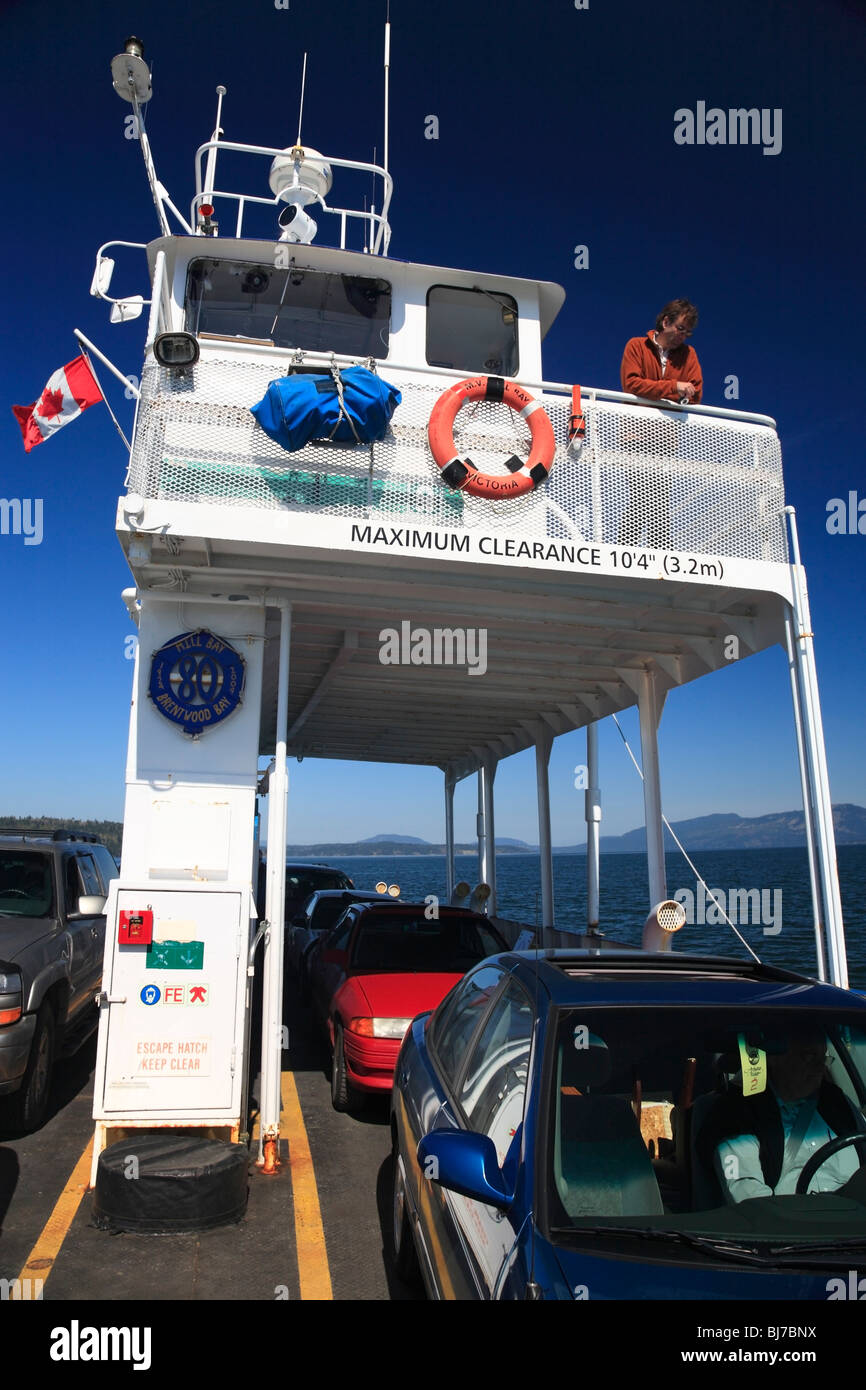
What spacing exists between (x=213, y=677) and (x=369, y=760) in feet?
29.7

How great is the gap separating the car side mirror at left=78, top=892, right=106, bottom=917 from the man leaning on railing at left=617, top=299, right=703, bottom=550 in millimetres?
4648

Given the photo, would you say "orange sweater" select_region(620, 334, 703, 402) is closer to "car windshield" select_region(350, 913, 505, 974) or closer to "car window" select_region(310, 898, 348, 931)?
"car windshield" select_region(350, 913, 505, 974)

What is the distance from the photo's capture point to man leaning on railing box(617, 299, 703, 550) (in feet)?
19.8

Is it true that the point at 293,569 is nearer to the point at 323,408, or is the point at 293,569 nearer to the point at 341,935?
the point at 323,408

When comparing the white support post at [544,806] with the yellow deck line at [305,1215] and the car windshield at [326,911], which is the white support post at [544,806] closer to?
the car windshield at [326,911]

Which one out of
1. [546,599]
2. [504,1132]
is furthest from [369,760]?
[504,1132]

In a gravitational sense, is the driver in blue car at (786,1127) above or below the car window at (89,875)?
below

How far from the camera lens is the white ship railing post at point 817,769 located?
5.35 metres

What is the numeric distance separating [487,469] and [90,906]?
4.29m

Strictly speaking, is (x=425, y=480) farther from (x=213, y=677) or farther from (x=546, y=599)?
(x=213, y=677)

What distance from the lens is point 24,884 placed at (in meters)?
6.95

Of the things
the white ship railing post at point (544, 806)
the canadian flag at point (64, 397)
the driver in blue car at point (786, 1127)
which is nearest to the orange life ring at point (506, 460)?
the canadian flag at point (64, 397)

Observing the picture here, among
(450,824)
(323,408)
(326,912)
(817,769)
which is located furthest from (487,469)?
Result: (450,824)

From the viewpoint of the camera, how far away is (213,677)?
6.05m
